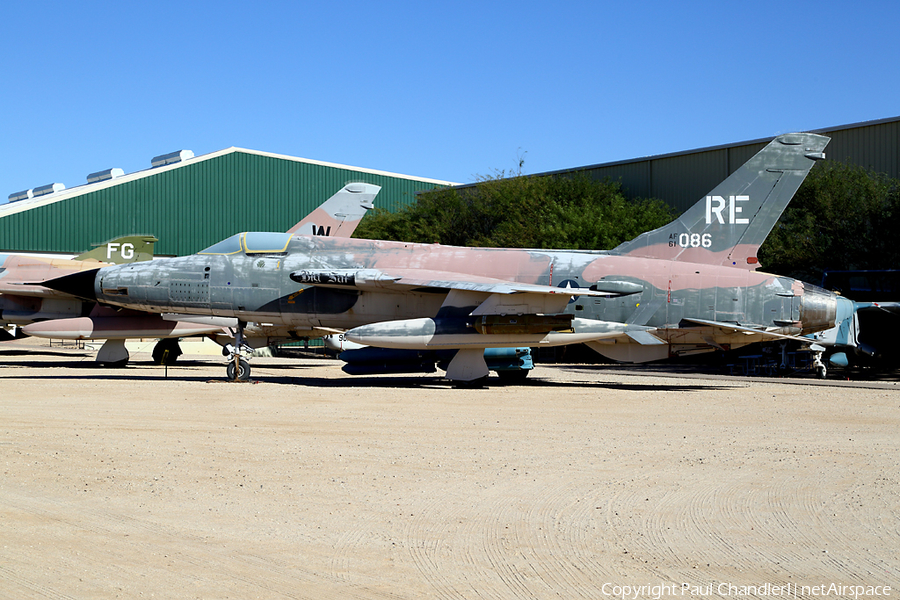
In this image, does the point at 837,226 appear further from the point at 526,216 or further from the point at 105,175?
the point at 105,175

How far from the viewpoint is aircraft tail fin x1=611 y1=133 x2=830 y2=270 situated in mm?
18891

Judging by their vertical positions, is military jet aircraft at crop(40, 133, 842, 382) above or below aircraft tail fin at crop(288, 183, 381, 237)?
below

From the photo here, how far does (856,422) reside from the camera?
12.6 m

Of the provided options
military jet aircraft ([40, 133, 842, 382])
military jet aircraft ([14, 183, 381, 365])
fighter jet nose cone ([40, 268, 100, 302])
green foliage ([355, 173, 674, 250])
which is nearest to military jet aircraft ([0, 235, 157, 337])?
military jet aircraft ([14, 183, 381, 365])

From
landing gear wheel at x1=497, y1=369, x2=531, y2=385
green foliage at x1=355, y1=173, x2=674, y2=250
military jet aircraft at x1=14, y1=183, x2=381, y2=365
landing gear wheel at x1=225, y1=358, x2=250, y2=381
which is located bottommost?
landing gear wheel at x1=497, y1=369, x2=531, y2=385

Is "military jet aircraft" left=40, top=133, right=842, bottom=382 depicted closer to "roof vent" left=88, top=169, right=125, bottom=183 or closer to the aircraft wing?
the aircraft wing

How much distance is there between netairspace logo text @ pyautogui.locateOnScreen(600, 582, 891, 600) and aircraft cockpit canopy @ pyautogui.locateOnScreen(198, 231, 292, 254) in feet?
52.2

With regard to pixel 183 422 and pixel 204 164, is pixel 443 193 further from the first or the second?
pixel 183 422

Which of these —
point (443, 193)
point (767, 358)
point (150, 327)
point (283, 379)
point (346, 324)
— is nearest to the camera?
point (346, 324)

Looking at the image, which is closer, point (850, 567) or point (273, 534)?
point (850, 567)

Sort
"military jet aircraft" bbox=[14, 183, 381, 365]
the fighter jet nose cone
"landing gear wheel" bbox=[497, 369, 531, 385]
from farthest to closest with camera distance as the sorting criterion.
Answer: "military jet aircraft" bbox=[14, 183, 381, 365]
"landing gear wheel" bbox=[497, 369, 531, 385]
the fighter jet nose cone

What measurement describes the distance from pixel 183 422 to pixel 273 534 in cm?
636

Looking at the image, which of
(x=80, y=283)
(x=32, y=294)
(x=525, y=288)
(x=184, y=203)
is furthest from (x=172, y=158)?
(x=525, y=288)

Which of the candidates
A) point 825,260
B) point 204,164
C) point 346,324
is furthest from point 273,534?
point 204,164
